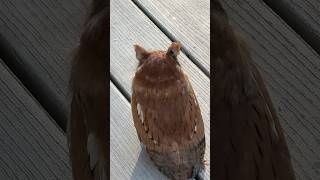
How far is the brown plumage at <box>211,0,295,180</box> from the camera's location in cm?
101

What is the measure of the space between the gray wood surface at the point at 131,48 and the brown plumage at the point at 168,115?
2cm

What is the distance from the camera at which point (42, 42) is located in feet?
4.57

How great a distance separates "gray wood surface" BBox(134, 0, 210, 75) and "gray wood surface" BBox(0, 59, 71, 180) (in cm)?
51

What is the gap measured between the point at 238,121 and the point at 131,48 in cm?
25

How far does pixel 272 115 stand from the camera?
1.17 metres

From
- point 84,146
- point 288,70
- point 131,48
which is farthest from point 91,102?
point 288,70

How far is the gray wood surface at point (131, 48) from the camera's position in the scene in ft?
2.89

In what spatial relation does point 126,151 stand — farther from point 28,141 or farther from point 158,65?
point 28,141

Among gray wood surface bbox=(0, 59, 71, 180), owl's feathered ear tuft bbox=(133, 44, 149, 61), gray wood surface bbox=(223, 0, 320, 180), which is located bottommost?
gray wood surface bbox=(223, 0, 320, 180)

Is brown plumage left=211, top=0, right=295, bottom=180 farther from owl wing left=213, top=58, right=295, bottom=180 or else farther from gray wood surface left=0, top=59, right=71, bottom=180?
gray wood surface left=0, top=59, right=71, bottom=180

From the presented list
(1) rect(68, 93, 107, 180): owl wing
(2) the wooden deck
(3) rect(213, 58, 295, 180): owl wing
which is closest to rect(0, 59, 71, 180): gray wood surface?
(2) the wooden deck

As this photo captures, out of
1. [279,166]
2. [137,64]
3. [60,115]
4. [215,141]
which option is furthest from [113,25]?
[60,115]

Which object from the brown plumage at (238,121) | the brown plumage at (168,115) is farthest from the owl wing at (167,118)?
the brown plumage at (238,121)

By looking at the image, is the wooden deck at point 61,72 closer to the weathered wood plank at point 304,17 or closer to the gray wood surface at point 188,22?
the weathered wood plank at point 304,17
